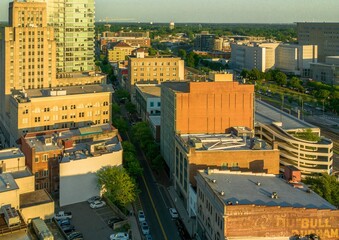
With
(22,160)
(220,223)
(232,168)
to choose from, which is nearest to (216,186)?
(220,223)

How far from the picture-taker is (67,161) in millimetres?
49438

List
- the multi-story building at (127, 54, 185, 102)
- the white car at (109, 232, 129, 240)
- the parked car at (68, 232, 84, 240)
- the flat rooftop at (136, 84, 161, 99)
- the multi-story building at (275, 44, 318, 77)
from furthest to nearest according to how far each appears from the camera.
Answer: the multi-story building at (275, 44, 318, 77) → the multi-story building at (127, 54, 185, 102) → the flat rooftop at (136, 84, 161, 99) → the white car at (109, 232, 129, 240) → the parked car at (68, 232, 84, 240)

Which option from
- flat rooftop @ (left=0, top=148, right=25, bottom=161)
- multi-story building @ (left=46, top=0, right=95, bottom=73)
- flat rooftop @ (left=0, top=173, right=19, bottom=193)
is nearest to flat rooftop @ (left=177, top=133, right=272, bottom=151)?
flat rooftop @ (left=0, top=148, right=25, bottom=161)

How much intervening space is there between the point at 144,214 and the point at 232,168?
9333 mm

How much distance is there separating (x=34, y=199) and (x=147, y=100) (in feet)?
145

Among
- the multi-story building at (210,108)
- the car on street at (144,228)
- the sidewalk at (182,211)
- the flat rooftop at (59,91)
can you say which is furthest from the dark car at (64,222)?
the flat rooftop at (59,91)

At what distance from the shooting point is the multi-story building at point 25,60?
267 feet

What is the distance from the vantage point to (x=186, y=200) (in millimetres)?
49344

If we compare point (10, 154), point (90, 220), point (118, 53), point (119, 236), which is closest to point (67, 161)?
point (10, 154)

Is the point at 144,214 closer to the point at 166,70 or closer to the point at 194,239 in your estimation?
the point at 194,239

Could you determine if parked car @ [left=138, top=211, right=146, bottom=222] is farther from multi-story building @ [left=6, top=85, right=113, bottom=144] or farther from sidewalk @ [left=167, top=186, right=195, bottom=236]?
multi-story building @ [left=6, top=85, right=113, bottom=144]

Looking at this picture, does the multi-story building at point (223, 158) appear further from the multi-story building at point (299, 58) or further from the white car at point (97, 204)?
the multi-story building at point (299, 58)

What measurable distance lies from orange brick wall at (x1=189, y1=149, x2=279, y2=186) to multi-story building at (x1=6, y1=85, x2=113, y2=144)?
27285 millimetres

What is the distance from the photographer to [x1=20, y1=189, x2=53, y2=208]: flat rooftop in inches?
1622
